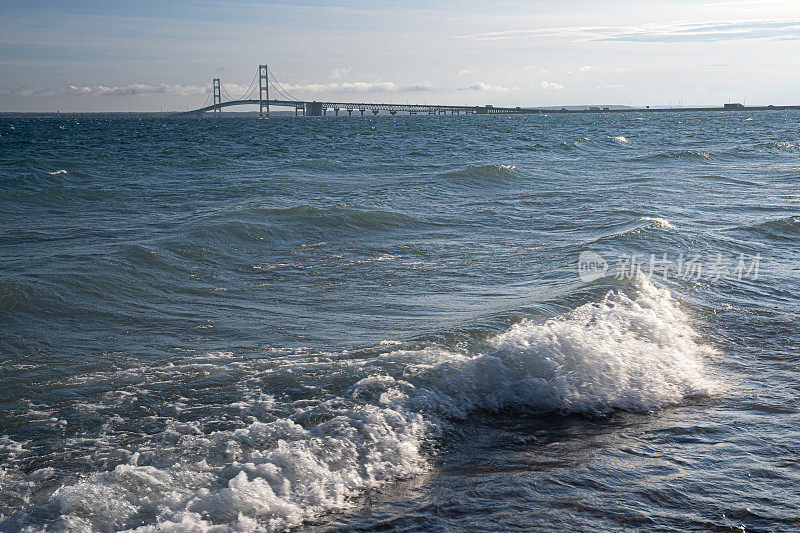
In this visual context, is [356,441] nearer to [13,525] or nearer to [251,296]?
[13,525]

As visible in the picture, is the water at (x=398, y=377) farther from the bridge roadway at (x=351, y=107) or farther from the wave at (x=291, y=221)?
the bridge roadway at (x=351, y=107)

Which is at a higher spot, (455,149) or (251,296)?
(455,149)

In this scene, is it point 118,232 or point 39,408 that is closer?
point 39,408

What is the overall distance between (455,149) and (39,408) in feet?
103

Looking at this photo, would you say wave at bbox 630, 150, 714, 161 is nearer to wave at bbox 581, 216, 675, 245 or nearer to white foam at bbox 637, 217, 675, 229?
white foam at bbox 637, 217, 675, 229

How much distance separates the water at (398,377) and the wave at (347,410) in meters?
0.02

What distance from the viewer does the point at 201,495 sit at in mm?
3307

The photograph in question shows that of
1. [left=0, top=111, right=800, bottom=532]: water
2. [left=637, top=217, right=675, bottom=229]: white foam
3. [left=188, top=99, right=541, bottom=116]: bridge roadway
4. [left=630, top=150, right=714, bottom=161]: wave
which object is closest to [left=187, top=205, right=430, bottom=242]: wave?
[left=0, top=111, right=800, bottom=532]: water

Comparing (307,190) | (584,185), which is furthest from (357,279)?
(584,185)

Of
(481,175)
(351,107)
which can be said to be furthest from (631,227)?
(351,107)

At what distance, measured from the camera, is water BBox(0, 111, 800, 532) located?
3.30m

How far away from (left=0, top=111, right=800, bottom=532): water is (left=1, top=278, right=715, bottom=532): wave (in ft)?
0.06

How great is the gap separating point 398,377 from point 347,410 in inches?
25.1

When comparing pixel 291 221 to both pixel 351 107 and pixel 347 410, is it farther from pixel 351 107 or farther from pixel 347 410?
pixel 351 107
